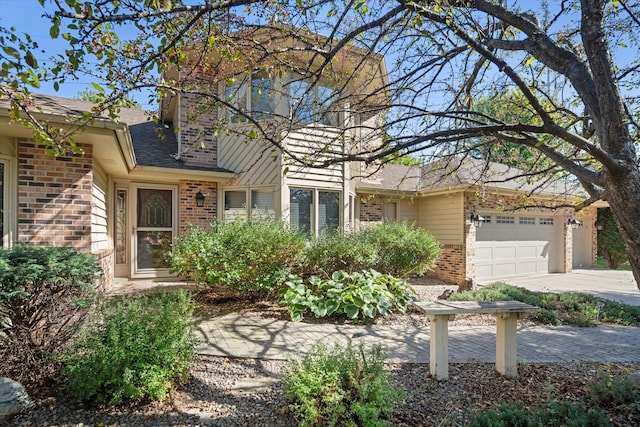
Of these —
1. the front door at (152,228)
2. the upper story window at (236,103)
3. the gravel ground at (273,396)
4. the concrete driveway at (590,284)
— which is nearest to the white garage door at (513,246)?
the concrete driveway at (590,284)

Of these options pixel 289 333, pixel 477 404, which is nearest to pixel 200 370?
pixel 289 333

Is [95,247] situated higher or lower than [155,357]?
higher

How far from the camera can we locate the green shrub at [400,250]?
7.93 metres

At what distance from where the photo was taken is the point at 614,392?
9.71ft

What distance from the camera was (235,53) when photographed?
360 cm

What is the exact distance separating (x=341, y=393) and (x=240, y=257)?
393 cm

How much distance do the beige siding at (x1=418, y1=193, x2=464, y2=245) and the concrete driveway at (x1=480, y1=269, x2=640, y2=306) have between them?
1677 millimetres

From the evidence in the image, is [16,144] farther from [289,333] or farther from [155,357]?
[289,333]

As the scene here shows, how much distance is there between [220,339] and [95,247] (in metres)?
3.08

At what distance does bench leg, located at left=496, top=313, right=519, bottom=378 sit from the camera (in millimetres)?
3623

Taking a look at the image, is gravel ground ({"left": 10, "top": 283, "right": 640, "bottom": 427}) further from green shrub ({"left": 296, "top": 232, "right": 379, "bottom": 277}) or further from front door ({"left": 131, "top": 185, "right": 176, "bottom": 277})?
front door ({"left": 131, "top": 185, "right": 176, "bottom": 277})

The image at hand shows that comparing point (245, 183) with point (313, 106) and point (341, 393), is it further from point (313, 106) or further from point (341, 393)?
point (341, 393)

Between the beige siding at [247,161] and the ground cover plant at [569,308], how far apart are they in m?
4.94

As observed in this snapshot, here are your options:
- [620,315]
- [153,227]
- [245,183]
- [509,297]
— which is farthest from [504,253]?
[153,227]
